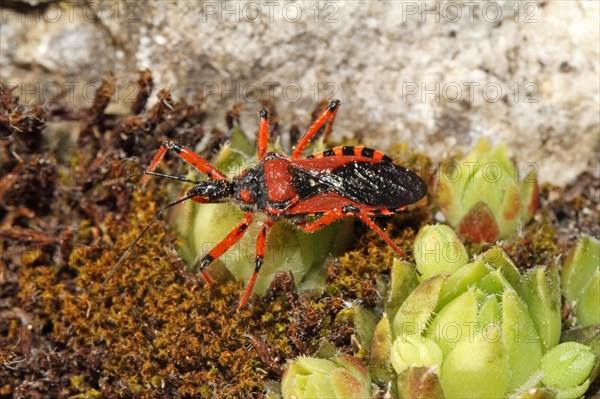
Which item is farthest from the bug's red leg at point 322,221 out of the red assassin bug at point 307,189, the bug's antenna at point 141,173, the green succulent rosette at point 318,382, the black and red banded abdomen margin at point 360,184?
the green succulent rosette at point 318,382

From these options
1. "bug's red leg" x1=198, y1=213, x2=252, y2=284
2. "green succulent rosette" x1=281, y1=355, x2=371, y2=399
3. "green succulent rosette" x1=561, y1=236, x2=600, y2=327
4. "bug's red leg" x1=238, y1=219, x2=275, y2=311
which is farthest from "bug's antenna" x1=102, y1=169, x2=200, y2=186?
"green succulent rosette" x1=561, y1=236, x2=600, y2=327

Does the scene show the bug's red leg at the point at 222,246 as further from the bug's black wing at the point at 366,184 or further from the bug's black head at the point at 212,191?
the bug's black wing at the point at 366,184

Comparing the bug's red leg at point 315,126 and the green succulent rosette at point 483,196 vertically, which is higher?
the bug's red leg at point 315,126

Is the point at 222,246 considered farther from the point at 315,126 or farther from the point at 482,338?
the point at 482,338

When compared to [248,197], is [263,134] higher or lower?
higher

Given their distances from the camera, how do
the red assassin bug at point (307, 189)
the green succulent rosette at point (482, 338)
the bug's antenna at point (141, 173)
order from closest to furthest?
the green succulent rosette at point (482, 338), the red assassin bug at point (307, 189), the bug's antenna at point (141, 173)

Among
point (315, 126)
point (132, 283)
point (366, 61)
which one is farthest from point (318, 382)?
point (366, 61)
